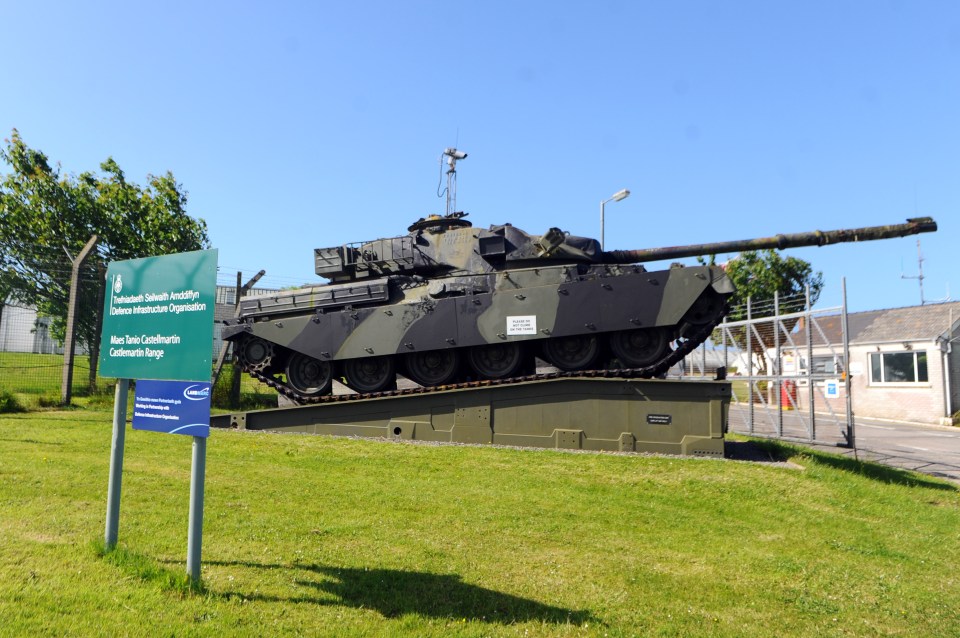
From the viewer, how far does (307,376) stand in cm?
1436

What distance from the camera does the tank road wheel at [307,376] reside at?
558 inches

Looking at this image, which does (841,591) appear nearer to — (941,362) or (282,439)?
(282,439)

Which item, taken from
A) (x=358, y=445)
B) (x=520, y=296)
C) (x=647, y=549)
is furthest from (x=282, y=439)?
(x=647, y=549)

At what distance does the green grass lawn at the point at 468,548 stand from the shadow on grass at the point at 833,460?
66cm

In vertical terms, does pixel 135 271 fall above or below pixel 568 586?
above

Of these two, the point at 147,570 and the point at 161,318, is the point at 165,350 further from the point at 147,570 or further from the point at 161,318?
the point at 147,570

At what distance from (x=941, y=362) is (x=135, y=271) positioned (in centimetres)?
3021

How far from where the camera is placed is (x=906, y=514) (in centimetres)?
801

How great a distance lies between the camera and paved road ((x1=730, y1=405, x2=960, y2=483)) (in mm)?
13039

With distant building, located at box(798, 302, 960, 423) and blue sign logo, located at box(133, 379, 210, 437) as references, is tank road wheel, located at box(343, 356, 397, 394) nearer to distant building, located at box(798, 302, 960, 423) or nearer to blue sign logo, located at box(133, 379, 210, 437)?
blue sign logo, located at box(133, 379, 210, 437)

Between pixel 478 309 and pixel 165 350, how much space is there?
8.10 metres

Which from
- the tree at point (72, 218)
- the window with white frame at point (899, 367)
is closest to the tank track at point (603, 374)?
the tree at point (72, 218)

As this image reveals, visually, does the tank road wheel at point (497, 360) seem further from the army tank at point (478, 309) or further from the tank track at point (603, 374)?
the tank track at point (603, 374)

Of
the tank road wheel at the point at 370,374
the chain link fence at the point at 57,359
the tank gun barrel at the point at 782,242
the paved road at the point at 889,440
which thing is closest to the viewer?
the tank gun barrel at the point at 782,242
